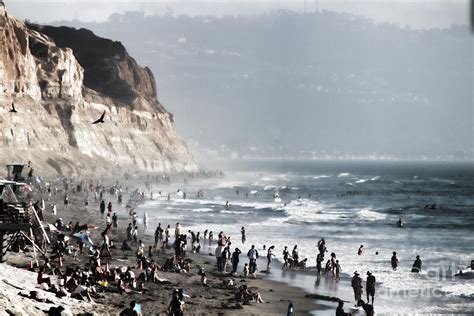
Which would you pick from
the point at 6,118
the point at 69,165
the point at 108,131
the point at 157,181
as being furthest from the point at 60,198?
the point at 108,131

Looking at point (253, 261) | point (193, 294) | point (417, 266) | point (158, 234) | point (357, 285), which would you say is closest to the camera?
point (193, 294)

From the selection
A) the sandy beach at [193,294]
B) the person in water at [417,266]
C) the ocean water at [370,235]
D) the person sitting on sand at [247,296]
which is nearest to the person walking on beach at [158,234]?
the sandy beach at [193,294]

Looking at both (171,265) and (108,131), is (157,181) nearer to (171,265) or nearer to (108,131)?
(108,131)

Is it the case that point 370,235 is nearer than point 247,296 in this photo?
No

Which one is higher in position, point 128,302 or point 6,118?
point 6,118

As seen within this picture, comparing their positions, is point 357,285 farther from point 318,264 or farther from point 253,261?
point 253,261

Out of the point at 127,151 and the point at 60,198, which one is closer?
the point at 60,198

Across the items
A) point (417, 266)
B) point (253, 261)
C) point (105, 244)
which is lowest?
point (417, 266)

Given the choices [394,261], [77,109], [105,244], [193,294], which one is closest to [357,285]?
[193,294]
